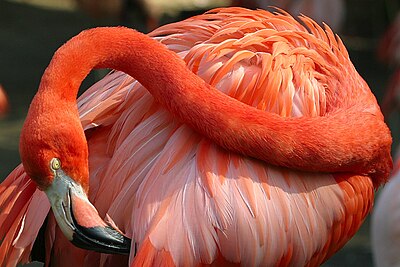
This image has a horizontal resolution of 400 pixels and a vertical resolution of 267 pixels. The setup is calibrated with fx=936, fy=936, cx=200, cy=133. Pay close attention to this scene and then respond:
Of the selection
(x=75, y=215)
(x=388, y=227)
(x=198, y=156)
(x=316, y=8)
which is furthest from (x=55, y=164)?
(x=316, y=8)

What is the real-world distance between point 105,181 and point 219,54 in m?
0.48

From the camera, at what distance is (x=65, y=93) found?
235 centimetres

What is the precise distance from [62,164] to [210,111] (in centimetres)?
42

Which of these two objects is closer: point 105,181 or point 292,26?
point 105,181

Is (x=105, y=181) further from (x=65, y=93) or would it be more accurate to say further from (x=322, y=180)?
(x=322, y=180)

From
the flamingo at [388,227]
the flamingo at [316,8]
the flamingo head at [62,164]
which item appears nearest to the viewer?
the flamingo head at [62,164]

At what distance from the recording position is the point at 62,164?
2.29 meters

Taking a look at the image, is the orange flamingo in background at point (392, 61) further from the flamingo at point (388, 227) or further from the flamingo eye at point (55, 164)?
the flamingo eye at point (55, 164)

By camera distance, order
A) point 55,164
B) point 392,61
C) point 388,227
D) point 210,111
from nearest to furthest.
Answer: point 55,164 < point 210,111 < point 388,227 < point 392,61

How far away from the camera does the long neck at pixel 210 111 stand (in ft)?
8.03

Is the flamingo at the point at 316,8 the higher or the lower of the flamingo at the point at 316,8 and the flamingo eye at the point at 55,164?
the lower

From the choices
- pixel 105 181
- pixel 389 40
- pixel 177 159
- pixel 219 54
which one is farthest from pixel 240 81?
pixel 389 40

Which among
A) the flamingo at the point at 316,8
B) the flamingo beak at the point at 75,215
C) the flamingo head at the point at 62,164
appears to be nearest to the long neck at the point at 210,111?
the flamingo head at the point at 62,164

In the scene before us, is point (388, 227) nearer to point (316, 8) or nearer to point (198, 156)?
point (198, 156)
